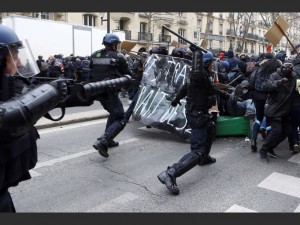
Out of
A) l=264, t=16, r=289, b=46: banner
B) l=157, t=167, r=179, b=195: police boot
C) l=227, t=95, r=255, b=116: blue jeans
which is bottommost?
l=157, t=167, r=179, b=195: police boot

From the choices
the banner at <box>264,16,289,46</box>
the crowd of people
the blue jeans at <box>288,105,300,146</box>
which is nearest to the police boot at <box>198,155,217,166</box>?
the crowd of people

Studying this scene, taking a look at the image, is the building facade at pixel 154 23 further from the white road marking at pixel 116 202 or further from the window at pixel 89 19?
the white road marking at pixel 116 202

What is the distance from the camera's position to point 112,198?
4.03 metres

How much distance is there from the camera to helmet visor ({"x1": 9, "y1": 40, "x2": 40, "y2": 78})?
7.17 feet

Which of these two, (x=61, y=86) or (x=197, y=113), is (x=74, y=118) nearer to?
(x=197, y=113)

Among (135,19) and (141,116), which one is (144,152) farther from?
(135,19)

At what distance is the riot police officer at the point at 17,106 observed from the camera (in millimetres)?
1904

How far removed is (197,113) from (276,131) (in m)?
1.75

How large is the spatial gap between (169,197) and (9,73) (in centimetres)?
254

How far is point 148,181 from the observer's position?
4.59 meters

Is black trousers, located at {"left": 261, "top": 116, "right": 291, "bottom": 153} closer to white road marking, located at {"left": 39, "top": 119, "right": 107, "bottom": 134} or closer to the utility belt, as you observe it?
the utility belt

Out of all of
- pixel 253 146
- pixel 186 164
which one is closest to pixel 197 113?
pixel 186 164

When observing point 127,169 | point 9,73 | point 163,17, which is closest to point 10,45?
point 9,73

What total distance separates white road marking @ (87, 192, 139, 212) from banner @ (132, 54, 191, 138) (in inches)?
97.7
